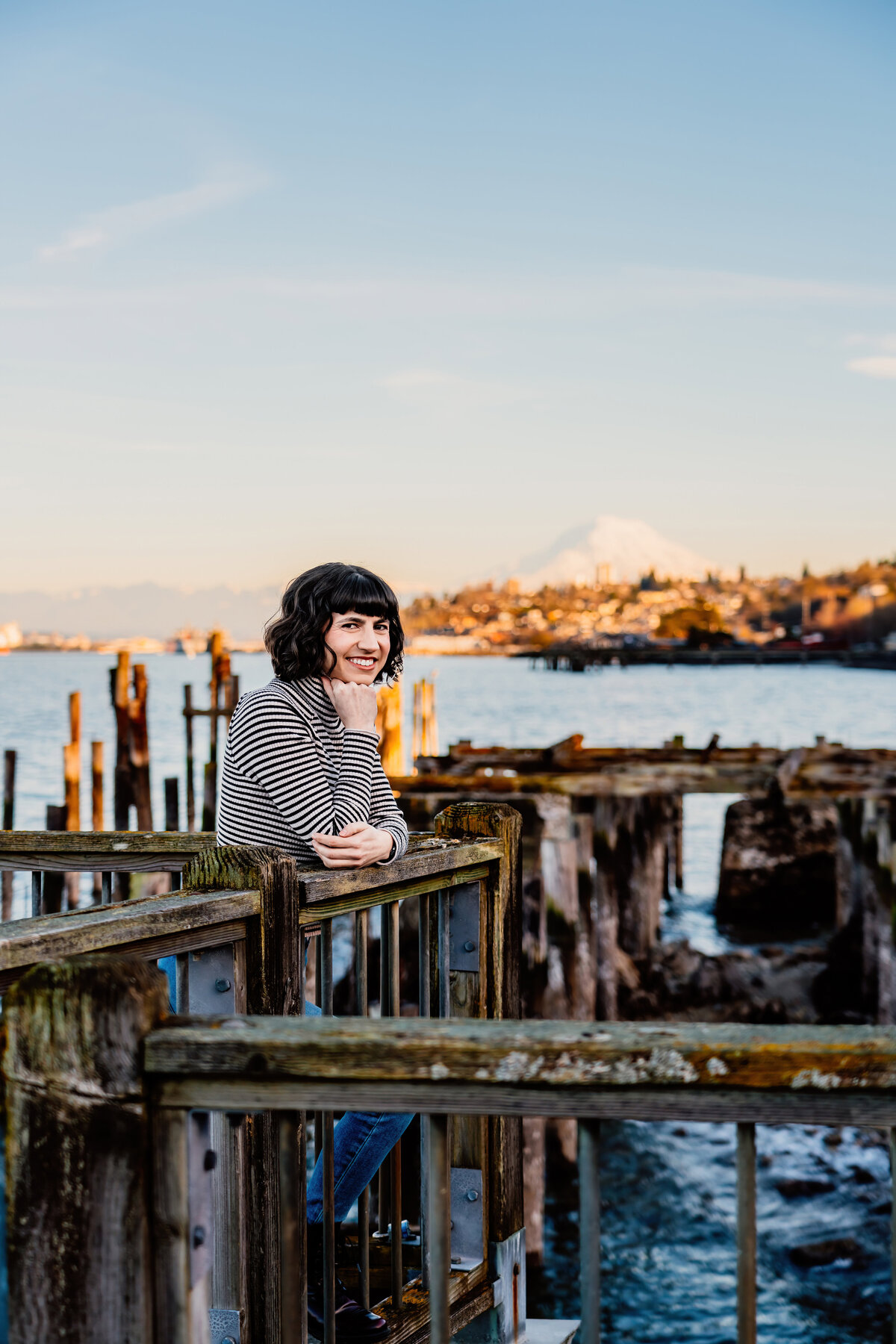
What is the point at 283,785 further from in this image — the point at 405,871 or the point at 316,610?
the point at 316,610

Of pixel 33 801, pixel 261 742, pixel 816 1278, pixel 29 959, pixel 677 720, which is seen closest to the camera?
pixel 29 959

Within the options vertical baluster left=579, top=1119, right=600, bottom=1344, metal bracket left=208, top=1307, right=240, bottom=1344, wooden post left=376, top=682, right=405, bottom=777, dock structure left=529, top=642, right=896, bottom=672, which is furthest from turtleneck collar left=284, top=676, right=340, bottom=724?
dock structure left=529, top=642, right=896, bottom=672

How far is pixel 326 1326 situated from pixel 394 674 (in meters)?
1.83

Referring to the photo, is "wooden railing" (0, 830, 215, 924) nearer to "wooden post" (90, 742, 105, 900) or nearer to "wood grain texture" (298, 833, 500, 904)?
"wood grain texture" (298, 833, 500, 904)

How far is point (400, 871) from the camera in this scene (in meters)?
3.23

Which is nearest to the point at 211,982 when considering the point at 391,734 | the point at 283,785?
the point at 283,785

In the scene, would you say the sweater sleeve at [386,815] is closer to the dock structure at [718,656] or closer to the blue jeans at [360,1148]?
the blue jeans at [360,1148]

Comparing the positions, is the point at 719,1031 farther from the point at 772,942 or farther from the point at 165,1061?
the point at 772,942

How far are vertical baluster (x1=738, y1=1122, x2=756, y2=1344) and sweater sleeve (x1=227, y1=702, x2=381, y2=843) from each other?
1.70 meters

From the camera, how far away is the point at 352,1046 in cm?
165

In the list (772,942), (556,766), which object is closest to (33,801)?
(772,942)

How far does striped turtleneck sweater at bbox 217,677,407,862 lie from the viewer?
3186mm

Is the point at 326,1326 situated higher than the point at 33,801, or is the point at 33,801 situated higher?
the point at 326,1326

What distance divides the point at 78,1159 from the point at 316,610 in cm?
199
